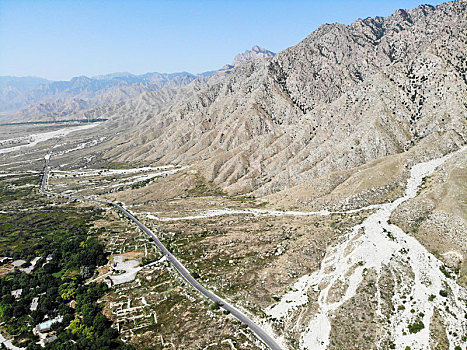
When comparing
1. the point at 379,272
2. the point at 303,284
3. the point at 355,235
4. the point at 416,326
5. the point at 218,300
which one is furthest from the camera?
the point at 355,235


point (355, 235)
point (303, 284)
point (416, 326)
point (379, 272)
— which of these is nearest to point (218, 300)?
point (303, 284)

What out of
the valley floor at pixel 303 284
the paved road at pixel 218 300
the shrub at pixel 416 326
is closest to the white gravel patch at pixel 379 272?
the valley floor at pixel 303 284

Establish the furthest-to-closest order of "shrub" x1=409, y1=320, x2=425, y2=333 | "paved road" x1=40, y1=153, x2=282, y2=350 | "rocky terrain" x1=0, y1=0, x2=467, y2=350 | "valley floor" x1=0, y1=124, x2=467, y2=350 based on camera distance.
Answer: "rocky terrain" x1=0, y1=0, x2=467, y2=350
"paved road" x1=40, y1=153, x2=282, y2=350
"valley floor" x1=0, y1=124, x2=467, y2=350
"shrub" x1=409, y1=320, x2=425, y2=333

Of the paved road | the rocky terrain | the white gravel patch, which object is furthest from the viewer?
the rocky terrain

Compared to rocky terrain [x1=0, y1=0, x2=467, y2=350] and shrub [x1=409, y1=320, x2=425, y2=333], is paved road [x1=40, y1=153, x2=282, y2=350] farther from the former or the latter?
shrub [x1=409, y1=320, x2=425, y2=333]

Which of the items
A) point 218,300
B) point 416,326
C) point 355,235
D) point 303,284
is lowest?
point 218,300

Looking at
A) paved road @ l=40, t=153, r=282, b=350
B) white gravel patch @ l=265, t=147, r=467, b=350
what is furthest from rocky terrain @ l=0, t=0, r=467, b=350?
paved road @ l=40, t=153, r=282, b=350

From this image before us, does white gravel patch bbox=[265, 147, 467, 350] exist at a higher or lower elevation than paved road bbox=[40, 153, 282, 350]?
higher

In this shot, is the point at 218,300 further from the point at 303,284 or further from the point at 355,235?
the point at 355,235

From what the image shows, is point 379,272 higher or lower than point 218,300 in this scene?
higher

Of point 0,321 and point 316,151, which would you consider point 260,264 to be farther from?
point 316,151

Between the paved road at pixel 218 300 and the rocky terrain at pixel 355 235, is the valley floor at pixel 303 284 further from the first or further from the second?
the paved road at pixel 218 300
